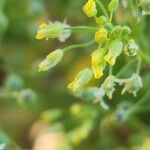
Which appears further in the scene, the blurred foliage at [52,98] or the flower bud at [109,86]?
the blurred foliage at [52,98]

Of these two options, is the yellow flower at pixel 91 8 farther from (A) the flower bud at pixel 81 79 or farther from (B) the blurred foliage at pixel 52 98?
(B) the blurred foliage at pixel 52 98

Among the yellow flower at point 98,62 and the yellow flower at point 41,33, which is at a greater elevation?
the yellow flower at point 41,33

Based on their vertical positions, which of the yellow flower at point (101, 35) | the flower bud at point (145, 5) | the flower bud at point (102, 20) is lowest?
the yellow flower at point (101, 35)

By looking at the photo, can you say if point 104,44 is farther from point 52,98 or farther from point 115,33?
point 52,98

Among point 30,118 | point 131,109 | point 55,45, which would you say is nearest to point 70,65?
point 55,45

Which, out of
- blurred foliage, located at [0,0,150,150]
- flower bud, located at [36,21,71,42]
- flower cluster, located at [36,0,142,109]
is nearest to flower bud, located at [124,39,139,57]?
flower cluster, located at [36,0,142,109]

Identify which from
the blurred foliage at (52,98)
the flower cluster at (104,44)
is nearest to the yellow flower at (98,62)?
the flower cluster at (104,44)

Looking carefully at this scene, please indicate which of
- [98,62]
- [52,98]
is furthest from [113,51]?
[52,98]

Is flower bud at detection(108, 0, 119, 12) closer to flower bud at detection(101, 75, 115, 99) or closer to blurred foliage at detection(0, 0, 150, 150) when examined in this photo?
flower bud at detection(101, 75, 115, 99)
